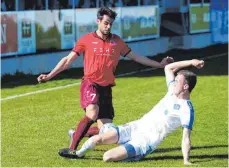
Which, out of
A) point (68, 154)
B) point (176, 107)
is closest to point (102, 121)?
point (68, 154)

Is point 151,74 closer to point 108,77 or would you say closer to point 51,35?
point 51,35

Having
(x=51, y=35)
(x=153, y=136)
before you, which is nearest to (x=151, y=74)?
Answer: (x=51, y=35)

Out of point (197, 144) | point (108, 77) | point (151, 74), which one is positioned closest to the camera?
point (108, 77)

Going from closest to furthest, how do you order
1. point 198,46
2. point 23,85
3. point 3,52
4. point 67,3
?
point 23,85
point 3,52
point 67,3
point 198,46

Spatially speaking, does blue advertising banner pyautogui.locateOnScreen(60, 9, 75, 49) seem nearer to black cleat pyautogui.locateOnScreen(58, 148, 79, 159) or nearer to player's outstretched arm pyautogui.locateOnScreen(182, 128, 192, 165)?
black cleat pyautogui.locateOnScreen(58, 148, 79, 159)

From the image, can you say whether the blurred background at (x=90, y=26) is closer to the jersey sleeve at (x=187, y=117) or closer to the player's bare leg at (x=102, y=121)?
the player's bare leg at (x=102, y=121)

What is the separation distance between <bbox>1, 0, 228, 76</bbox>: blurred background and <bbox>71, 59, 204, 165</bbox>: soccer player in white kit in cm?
1130

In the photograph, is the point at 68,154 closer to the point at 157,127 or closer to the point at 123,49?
the point at 157,127

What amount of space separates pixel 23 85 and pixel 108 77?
30.7 feet

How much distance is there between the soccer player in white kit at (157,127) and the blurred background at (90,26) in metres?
11.3

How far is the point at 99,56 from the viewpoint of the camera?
10.6 m

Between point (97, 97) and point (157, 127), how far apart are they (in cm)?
98

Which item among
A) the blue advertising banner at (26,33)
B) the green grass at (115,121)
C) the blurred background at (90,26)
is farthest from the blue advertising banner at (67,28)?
the green grass at (115,121)

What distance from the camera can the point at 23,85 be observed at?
1980 cm
